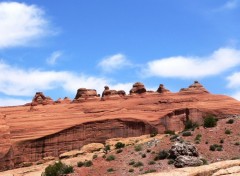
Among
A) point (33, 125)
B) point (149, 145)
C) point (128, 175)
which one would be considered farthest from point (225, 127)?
point (33, 125)

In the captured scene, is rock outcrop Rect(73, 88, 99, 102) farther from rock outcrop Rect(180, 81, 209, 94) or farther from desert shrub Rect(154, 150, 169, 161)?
desert shrub Rect(154, 150, 169, 161)

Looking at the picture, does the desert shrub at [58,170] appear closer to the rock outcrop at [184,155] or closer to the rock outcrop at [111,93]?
the rock outcrop at [184,155]

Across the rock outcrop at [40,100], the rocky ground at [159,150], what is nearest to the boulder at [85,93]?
the rock outcrop at [40,100]

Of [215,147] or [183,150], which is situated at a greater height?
[215,147]

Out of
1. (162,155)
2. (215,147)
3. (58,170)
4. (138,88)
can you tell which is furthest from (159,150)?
(138,88)

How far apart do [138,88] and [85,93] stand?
1031cm

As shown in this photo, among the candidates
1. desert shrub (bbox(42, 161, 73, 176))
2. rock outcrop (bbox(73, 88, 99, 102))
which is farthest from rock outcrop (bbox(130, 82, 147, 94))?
desert shrub (bbox(42, 161, 73, 176))

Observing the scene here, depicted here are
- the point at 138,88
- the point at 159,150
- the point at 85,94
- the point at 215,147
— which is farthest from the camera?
the point at 138,88

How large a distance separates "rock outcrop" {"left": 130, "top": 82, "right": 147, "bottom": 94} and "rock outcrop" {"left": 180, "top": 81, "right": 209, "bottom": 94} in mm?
7390

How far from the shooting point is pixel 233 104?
71250mm

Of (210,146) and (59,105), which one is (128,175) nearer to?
(210,146)

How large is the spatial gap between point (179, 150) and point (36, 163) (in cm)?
3487

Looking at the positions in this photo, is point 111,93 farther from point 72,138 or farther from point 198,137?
point 198,137

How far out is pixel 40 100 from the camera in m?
78.8
